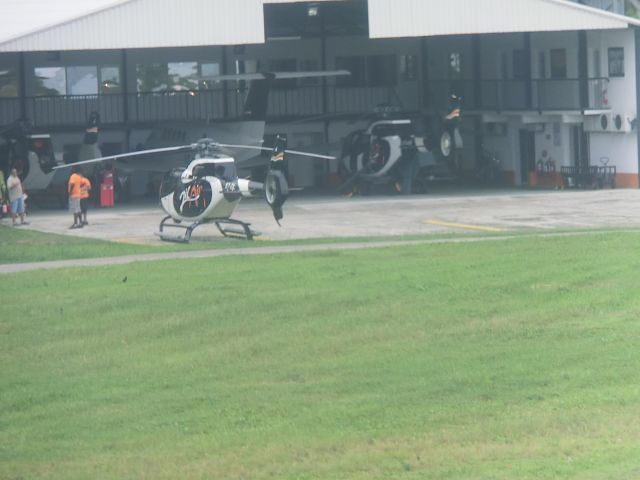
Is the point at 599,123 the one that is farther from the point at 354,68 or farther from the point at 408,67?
the point at 354,68

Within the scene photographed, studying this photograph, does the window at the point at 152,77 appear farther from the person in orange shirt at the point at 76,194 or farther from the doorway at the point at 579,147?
the person in orange shirt at the point at 76,194

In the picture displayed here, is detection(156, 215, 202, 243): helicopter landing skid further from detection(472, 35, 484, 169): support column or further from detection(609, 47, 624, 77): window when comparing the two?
detection(472, 35, 484, 169): support column

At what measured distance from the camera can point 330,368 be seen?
16422mm

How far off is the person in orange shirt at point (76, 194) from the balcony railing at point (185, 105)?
13.4 metres

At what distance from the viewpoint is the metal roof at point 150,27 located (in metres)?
40.9

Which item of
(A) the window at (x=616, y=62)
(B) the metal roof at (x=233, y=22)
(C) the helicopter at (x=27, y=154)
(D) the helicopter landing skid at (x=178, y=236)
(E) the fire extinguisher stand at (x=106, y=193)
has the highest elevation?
(B) the metal roof at (x=233, y=22)

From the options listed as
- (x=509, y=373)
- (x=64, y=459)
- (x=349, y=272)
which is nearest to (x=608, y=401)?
(x=509, y=373)

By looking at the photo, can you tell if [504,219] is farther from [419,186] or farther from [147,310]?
[147,310]

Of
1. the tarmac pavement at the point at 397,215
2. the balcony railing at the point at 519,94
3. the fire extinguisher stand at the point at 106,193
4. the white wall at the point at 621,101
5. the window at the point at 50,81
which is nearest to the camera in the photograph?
the tarmac pavement at the point at 397,215

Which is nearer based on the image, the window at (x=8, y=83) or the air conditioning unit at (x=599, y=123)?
the air conditioning unit at (x=599, y=123)

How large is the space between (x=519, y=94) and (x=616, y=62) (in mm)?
5278

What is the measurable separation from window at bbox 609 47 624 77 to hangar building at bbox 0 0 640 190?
0.04m

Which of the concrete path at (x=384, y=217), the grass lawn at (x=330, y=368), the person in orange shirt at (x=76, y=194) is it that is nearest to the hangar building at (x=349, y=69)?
the concrete path at (x=384, y=217)

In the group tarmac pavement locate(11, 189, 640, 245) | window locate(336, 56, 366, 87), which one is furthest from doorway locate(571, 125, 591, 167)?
window locate(336, 56, 366, 87)
